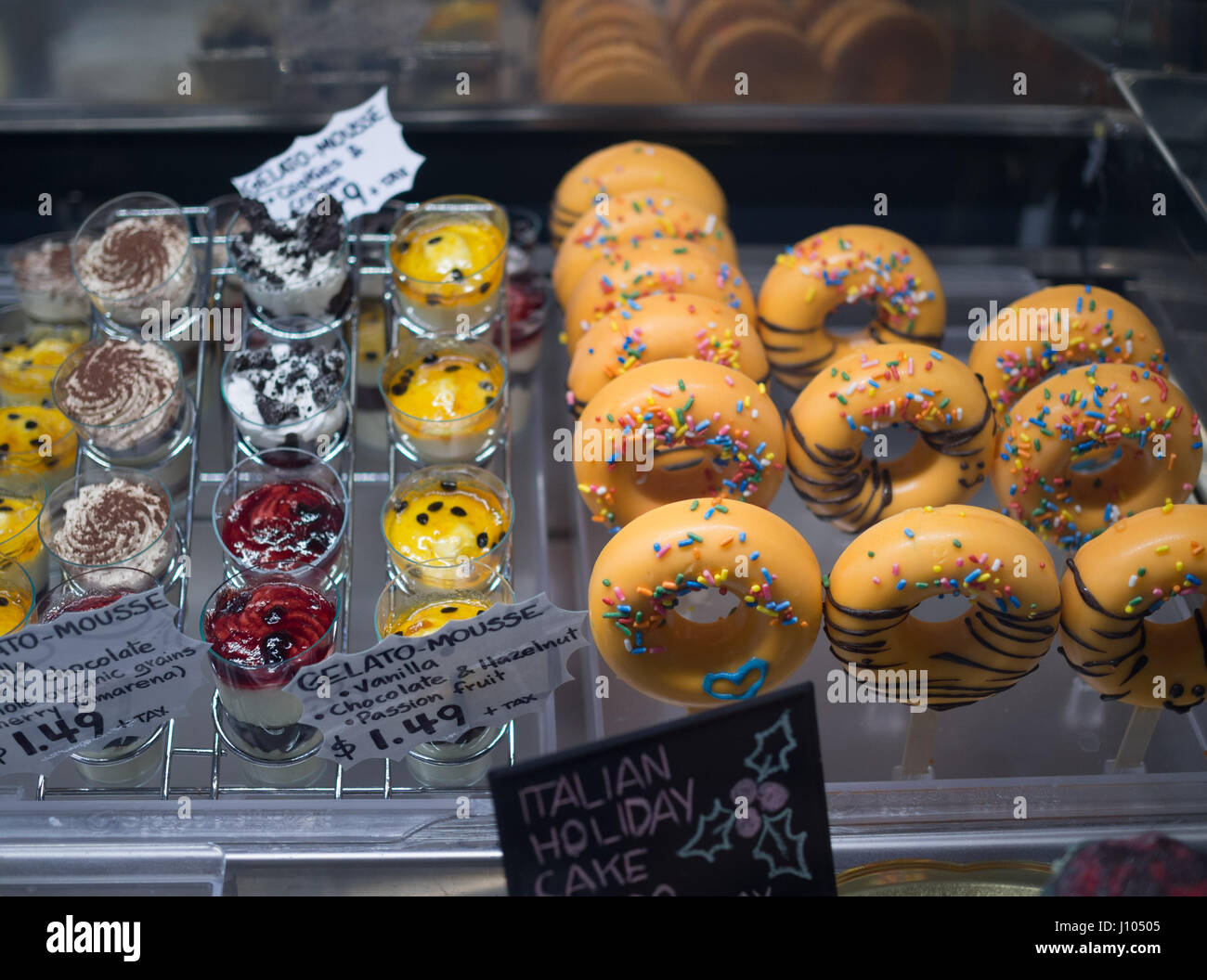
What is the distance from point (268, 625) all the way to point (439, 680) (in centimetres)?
34

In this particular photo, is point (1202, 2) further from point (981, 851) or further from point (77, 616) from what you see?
point (77, 616)

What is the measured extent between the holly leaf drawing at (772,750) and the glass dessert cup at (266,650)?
0.71 m

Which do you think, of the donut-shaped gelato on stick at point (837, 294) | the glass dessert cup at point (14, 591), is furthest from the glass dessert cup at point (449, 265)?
the glass dessert cup at point (14, 591)

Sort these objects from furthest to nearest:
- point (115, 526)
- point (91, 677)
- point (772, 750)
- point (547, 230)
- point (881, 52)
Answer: point (547, 230), point (881, 52), point (115, 526), point (91, 677), point (772, 750)

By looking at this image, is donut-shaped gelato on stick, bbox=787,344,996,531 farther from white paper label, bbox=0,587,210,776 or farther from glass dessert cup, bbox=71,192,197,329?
glass dessert cup, bbox=71,192,197,329

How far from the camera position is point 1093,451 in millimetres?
2008

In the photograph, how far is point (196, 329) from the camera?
2.40 m

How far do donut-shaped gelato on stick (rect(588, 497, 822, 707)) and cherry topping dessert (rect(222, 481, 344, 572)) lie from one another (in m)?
0.53

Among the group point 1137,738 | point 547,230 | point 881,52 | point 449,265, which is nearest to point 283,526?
point 449,265

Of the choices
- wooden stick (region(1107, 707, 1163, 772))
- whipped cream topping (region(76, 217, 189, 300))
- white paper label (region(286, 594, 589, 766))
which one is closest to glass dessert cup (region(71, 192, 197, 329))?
whipped cream topping (region(76, 217, 189, 300))

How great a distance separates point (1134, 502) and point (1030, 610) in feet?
1.61

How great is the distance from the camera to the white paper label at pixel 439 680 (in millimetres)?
1611

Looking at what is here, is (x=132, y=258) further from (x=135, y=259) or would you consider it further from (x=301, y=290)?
(x=301, y=290)

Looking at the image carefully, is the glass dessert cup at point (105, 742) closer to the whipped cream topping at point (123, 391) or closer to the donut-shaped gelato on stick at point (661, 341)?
the whipped cream topping at point (123, 391)
